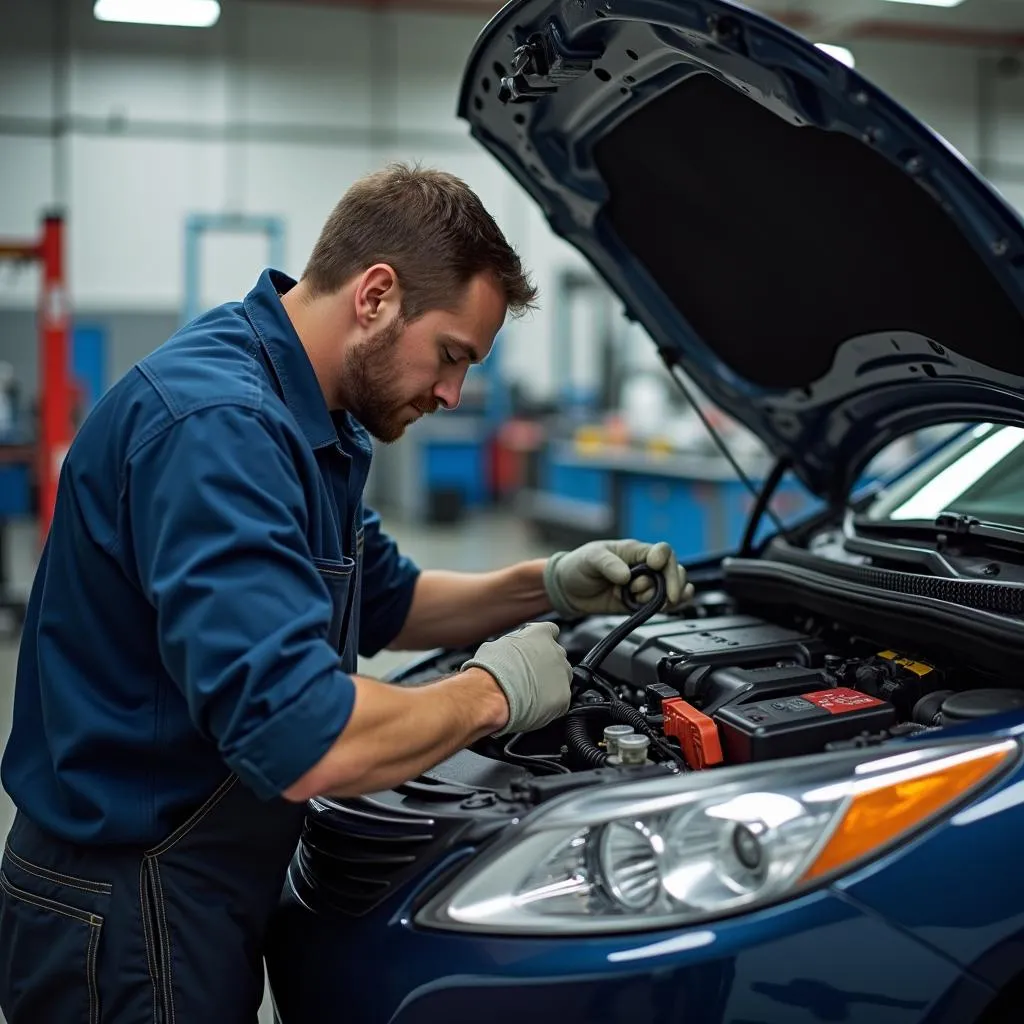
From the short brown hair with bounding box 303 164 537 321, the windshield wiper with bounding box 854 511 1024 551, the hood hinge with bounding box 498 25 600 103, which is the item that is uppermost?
the hood hinge with bounding box 498 25 600 103

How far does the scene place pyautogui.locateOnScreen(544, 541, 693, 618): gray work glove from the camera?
1.82 meters

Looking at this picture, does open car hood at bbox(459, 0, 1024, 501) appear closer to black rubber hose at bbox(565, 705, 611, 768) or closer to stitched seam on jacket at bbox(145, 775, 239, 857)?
black rubber hose at bbox(565, 705, 611, 768)

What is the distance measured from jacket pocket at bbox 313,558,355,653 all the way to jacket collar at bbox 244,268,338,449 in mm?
154

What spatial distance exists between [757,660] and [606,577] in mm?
342

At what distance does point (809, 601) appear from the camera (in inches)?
66.8

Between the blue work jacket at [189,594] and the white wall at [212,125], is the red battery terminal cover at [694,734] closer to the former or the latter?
the blue work jacket at [189,594]

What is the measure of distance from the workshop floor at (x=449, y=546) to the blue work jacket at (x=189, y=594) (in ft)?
12.0

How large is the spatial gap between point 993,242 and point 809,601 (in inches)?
26.5

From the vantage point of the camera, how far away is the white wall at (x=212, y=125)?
10297 millimetres

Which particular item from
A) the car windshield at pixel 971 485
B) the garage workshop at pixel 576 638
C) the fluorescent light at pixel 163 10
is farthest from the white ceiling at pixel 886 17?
the garage workshop at pixel 576 638

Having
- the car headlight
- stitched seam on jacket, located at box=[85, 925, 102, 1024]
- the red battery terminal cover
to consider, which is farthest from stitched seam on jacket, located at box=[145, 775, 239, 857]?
the red battery terminal cover

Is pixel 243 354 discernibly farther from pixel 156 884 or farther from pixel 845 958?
pixel 845 958

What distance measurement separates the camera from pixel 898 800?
1.06m

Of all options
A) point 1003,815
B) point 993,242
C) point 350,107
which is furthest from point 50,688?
point 350,107
